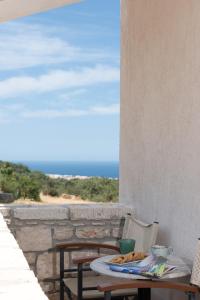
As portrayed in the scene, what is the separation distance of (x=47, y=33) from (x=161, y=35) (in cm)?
3786

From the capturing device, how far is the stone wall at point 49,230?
4598mm

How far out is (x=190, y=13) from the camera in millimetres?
3799

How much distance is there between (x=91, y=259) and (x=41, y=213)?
81 cm

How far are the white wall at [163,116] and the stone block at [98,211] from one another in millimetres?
149

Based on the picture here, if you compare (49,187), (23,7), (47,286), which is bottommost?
(47,286)

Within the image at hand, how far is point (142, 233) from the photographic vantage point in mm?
4199

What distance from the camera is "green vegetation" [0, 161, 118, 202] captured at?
516 inches

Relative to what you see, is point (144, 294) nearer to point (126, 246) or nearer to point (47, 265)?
point (126, 246)

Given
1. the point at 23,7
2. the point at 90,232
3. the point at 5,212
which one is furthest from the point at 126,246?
the point at 23,7

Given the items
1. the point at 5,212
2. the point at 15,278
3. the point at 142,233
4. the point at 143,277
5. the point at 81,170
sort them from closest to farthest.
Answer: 1. the point at 15,278
2. the point at 143,277
3. the point at 142,233
4. the point at 5,212
5. the point at 81,170

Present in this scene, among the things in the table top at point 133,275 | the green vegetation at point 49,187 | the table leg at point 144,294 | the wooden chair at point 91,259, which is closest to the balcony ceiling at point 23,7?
the wooden chair at point 91,259

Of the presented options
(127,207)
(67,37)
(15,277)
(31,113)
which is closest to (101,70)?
(67,37)

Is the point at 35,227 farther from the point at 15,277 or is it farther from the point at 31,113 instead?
the point at 31,113

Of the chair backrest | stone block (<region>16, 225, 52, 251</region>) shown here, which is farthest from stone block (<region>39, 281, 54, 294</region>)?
the chair backrest
